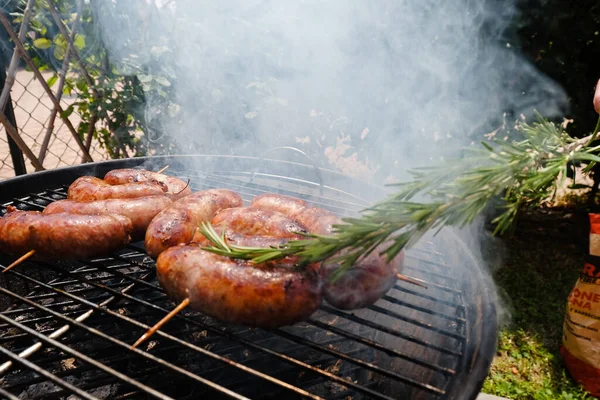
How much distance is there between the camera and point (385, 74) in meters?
4.30

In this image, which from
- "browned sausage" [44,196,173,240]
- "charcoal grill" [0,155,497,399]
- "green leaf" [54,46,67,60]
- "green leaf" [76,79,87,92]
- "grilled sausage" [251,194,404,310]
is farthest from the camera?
"green leaf" [76,79,87,92]

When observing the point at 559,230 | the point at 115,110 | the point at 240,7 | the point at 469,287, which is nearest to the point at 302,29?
the point at 240,7

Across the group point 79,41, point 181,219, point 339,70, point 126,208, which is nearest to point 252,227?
point 181,219

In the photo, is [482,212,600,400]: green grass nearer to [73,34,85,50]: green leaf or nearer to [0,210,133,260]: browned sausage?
[0,210,133,260]: browned sausage

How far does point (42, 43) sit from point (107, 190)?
8.65 ft

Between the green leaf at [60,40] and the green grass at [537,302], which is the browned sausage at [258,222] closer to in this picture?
the green grass at [537,302]

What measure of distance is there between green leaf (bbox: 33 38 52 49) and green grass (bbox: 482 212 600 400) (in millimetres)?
5004

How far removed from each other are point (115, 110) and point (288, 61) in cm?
196

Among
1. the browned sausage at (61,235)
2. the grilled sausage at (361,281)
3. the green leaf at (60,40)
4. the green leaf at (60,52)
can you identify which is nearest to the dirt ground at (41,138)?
the green leaf at (60,52)

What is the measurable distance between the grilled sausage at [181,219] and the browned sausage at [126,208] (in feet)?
0.46

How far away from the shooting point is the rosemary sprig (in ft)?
4.68

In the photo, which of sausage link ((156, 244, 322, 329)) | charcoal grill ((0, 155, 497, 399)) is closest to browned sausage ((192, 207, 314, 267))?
sausage link ((156, 244, 322, 329))

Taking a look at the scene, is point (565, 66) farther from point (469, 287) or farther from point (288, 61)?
point (469, 287)

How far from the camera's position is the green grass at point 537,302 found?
3.24m
